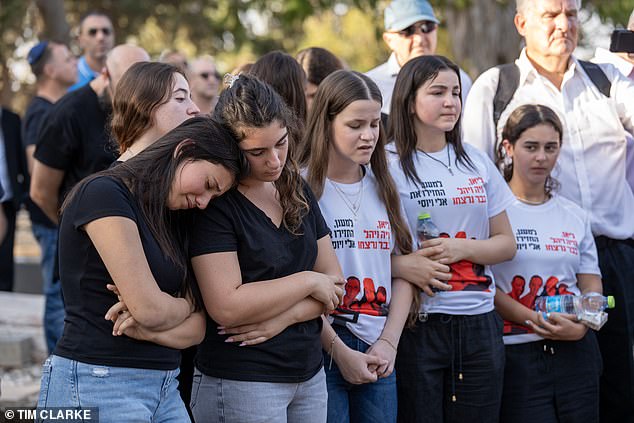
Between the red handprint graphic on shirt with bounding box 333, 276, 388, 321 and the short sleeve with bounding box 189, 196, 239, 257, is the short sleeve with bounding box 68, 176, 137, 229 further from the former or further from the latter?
the red handprint graphic on shirt with bounding box 333, 276, 388, 321

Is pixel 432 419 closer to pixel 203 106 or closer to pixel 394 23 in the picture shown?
pixel 394 23

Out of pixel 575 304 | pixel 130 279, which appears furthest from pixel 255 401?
pixel 575 304

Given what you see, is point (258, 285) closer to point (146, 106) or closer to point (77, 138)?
point (146, 106)

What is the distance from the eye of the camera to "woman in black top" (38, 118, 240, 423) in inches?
102

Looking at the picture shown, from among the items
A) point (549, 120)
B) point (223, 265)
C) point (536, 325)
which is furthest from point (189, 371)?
point (549, 120)

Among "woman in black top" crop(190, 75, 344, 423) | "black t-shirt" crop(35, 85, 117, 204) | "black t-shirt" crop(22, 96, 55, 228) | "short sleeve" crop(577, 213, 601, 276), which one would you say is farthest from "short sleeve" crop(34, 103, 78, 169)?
"short sleeve" crop(577, 213, 601, 276)

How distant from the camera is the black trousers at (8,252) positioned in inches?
196

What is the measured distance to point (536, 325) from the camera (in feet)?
13.3

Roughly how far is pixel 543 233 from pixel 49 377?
8.29 ft

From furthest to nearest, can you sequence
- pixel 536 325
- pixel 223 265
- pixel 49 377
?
pixel 536 325, pixel 223 265, pixel 49 377

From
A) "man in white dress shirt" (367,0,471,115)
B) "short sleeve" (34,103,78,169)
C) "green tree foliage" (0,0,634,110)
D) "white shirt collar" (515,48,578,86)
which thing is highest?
"green tree foliage" (0,0,634,110)

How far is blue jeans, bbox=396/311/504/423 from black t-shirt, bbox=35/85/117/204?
2.26 m

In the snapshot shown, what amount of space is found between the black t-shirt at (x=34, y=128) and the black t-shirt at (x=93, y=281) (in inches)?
137

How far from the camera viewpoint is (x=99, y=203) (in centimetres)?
258
